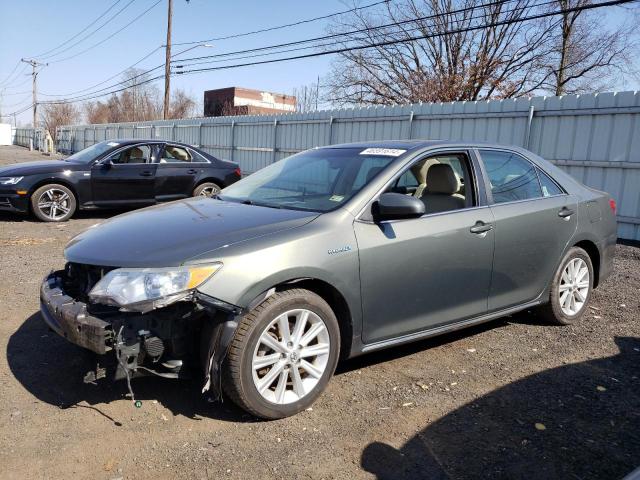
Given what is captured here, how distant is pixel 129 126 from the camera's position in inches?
1163

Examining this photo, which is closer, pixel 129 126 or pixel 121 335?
pixel 121 335

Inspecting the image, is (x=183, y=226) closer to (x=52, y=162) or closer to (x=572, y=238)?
(x=572, y=238)

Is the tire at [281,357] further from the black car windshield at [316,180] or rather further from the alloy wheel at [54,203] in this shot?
the alloy wheel at [54,203]

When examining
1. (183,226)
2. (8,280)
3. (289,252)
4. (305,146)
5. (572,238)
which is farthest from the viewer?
(305,146)

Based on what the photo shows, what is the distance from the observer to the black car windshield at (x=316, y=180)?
3.74m

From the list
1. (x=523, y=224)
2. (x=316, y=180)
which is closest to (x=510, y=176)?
(x=523, y=224)

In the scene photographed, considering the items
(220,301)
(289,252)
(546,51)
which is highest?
(546,51)

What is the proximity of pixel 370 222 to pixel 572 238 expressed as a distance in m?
2.25

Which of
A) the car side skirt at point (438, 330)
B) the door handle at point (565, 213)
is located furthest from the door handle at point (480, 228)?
the door handle at point (565, 213)

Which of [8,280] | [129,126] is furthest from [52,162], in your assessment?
[129,126]

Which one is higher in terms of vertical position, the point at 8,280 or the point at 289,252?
the point at 289,252

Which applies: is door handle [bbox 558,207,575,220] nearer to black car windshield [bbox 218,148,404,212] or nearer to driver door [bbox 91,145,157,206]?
black car windshield [bbox 218,148,404,212]

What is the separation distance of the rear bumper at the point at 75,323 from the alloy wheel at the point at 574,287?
3762mm

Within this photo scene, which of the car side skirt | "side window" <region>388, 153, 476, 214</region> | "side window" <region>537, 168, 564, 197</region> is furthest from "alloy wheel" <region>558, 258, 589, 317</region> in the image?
"side window" <region>388, 153, 476, 214</region>
